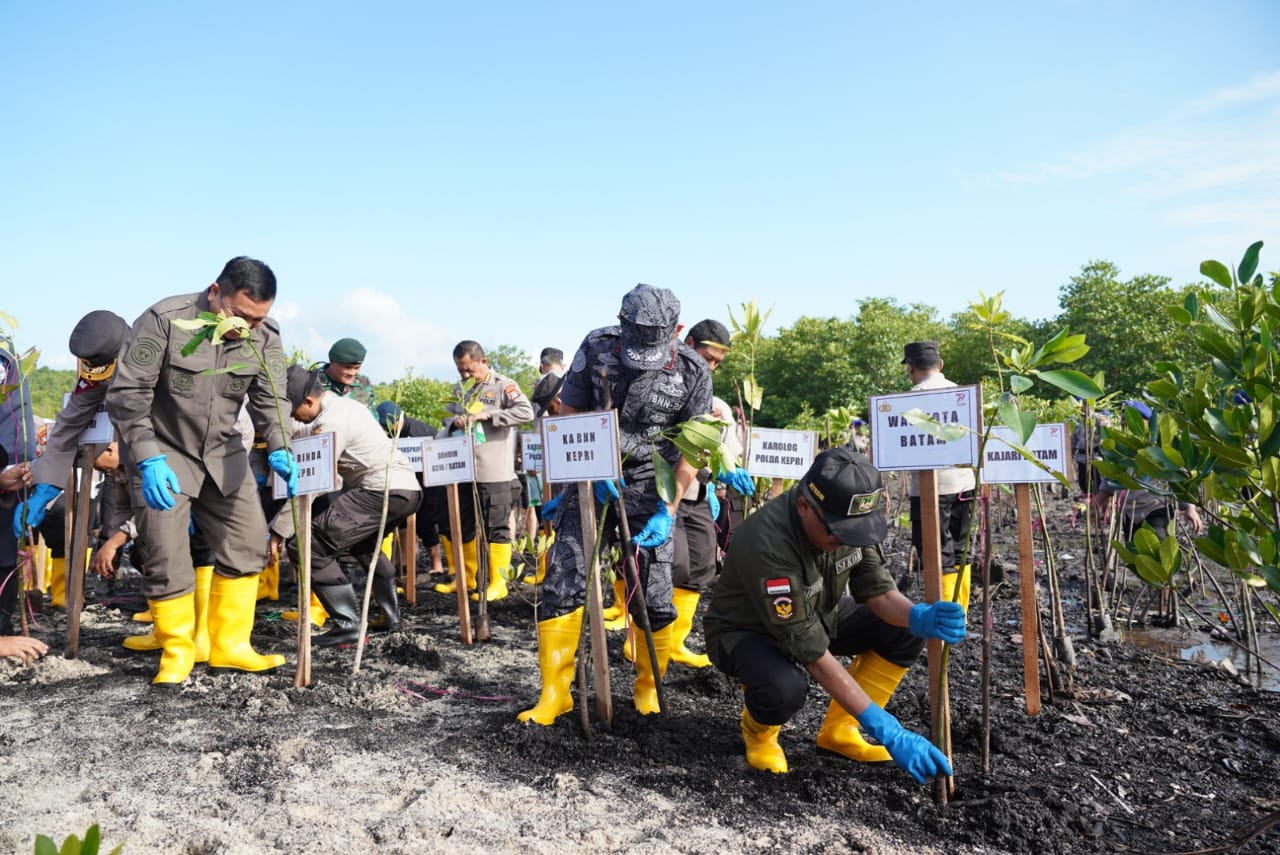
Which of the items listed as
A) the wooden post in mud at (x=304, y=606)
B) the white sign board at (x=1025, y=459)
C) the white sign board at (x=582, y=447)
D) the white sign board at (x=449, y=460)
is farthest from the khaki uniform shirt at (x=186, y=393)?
the white sign board at (x=1025, y=459)

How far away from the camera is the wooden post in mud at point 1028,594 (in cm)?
359

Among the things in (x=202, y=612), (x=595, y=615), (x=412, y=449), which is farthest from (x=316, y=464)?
(x=412, y=449)

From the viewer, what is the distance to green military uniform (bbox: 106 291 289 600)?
393 centimetres

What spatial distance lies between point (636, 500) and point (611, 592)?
10.5 ft

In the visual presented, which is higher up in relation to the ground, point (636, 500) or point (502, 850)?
point (636, 500)

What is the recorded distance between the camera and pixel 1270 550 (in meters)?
2.03

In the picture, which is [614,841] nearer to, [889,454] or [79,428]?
[889,454]

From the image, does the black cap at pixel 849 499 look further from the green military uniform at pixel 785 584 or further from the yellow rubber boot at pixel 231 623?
the yellow rubber boot at pixel 231 623

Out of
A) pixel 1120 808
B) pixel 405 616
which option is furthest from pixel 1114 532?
pixel 405 616

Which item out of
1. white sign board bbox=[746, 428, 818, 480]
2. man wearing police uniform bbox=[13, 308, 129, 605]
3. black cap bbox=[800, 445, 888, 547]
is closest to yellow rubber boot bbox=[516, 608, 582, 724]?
black cap bbox=[800, 445, 888, 547]

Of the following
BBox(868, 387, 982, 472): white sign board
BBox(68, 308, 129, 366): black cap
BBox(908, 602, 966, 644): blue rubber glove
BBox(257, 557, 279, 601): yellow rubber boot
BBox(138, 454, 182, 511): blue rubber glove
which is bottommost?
BBox(257, 557, 279, 601): yellow rubber boot

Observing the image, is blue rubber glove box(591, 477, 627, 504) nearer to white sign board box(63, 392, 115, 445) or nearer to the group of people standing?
the group of people standing

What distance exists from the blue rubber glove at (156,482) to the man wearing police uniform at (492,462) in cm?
277

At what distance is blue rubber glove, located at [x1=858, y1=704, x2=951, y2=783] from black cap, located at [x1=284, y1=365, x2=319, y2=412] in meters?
3.75
